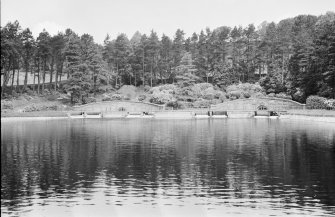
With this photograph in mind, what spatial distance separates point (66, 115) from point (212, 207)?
57626mm

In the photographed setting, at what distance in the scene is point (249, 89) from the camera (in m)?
86.4

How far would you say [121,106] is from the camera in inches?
3113

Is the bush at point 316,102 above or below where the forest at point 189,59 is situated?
below

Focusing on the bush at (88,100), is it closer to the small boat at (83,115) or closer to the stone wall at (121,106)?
the stone wall at (121,106)

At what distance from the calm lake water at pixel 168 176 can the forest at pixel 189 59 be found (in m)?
39.1

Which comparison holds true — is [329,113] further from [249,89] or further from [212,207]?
[212,207]

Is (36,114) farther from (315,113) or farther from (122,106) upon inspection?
(315,113)

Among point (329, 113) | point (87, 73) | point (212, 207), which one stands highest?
point (87, 73)

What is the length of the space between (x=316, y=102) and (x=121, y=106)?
35.3 meters

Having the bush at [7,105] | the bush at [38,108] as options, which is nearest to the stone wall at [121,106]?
the bush at [38,108]

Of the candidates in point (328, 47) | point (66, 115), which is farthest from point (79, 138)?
point (328, 47)

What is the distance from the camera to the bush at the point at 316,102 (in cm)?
6619

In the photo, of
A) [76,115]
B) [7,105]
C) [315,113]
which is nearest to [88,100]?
[76,115]

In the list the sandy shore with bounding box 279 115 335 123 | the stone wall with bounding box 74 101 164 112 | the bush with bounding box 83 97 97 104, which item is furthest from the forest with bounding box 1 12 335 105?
the sandy shore with bounding box 279 115 335 123
